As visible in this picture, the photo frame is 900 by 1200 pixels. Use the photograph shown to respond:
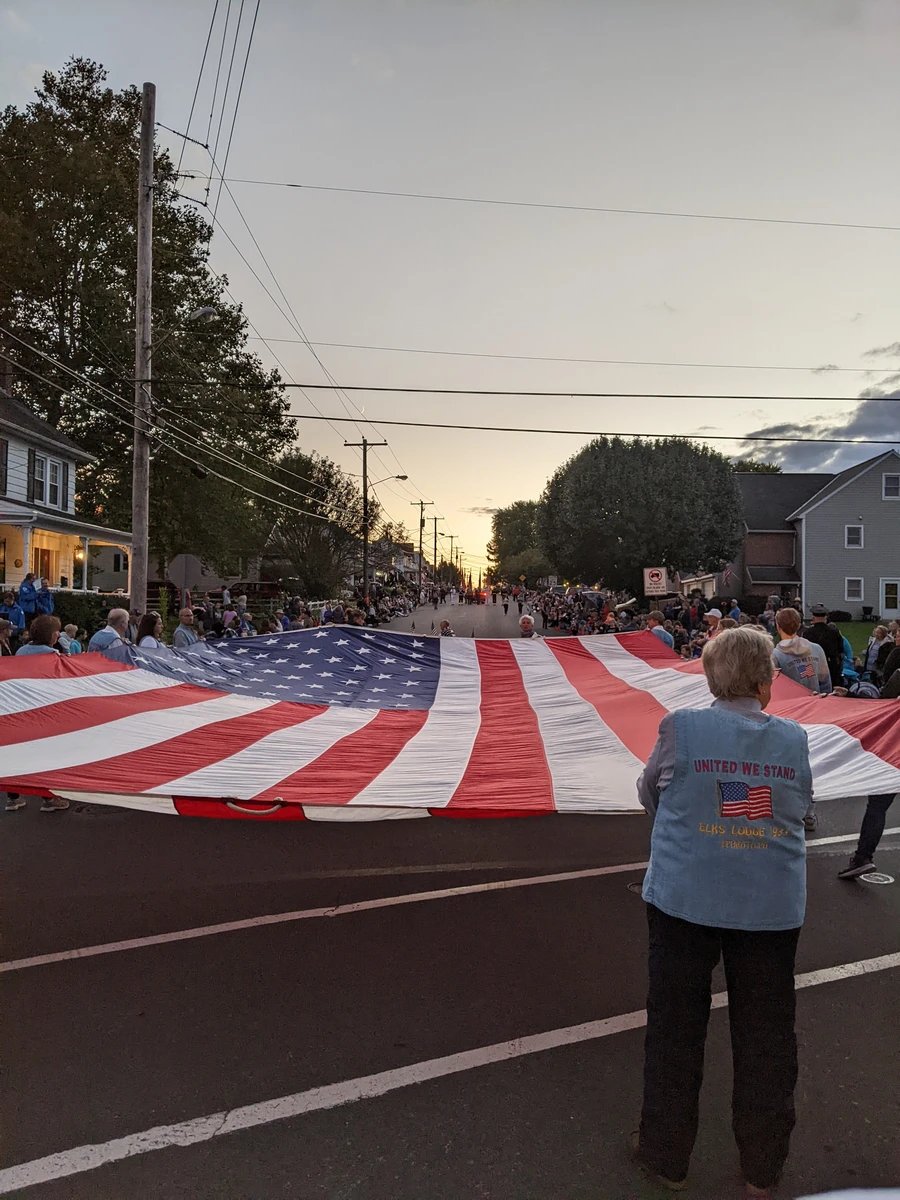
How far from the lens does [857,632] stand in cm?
3703

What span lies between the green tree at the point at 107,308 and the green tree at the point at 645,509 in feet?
76.4

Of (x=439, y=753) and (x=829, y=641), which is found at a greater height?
(x=829, y=641)

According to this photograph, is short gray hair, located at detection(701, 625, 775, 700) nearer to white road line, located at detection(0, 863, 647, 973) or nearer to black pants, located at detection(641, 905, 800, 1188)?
black pants, located at detection(641, 905, 800, 1188)

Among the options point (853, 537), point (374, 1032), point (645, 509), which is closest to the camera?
point (374, 1032)

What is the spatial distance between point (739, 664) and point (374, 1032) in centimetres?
256

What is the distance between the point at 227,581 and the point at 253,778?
58.5 metres

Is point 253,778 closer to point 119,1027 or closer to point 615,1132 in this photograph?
point 119,1027

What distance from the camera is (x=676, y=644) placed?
19.0m

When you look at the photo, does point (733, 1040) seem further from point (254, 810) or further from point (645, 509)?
point (645, 509)

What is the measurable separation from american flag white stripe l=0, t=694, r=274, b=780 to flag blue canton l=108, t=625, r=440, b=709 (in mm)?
1002

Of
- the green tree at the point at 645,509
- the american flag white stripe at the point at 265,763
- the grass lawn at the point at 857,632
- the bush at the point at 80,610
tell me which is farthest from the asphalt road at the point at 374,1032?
the green tree at the point at 645,509

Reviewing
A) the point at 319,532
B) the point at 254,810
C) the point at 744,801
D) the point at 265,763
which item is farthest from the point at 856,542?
the point at 744,801

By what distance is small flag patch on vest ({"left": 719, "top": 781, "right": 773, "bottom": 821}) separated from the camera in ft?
9.00

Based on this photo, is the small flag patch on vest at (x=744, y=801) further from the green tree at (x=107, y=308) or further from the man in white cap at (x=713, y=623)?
the green tree at (x=107, y=308)
